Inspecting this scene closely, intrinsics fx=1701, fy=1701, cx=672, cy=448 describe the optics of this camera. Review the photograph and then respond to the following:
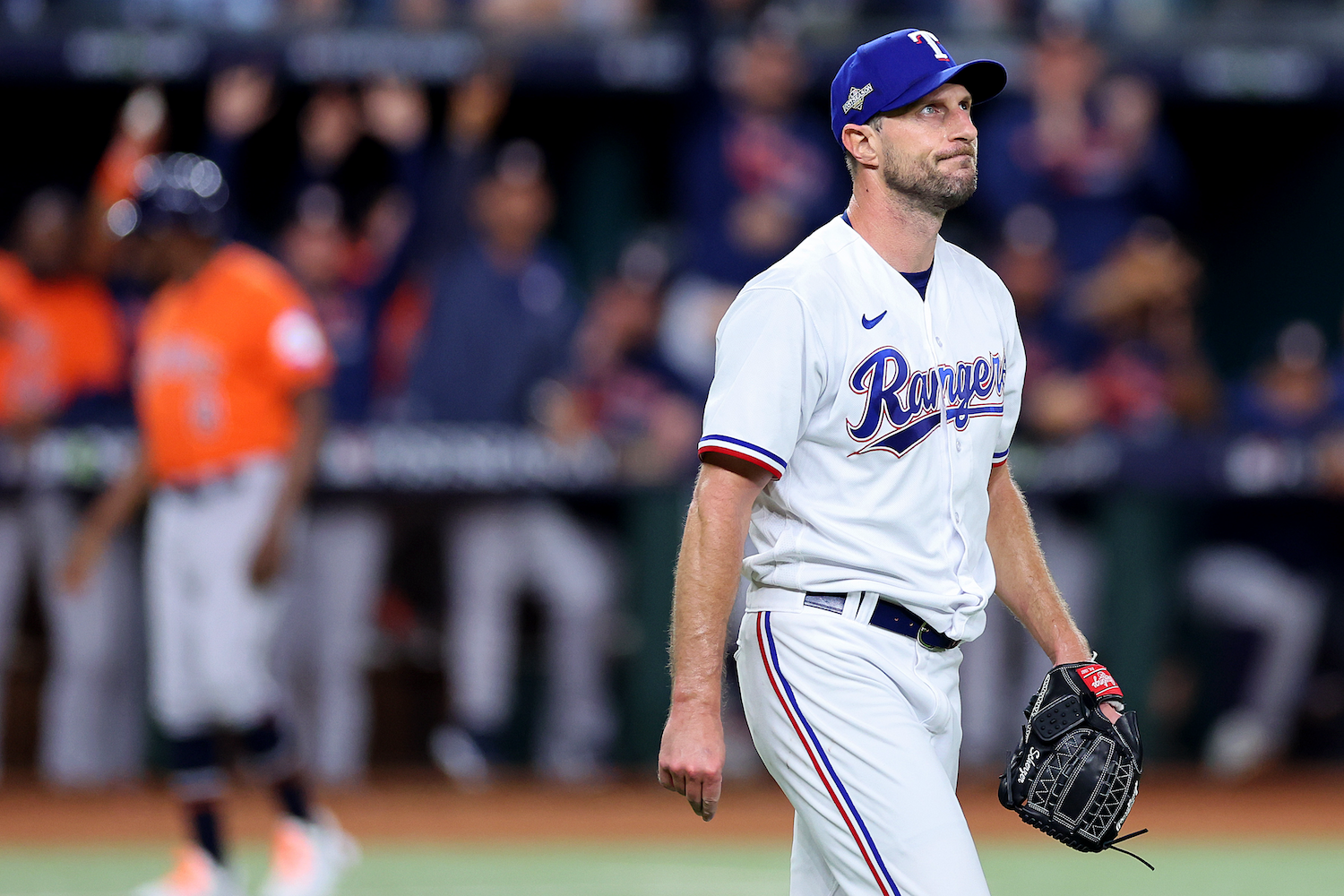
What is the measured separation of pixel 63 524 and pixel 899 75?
5.86 metres

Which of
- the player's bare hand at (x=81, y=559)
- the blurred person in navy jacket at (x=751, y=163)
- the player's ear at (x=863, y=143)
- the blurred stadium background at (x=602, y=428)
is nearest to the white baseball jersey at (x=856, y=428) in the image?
the player's ear at (x=863, y=143)

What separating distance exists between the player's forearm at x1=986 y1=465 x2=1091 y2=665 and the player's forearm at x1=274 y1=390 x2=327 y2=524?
276cm

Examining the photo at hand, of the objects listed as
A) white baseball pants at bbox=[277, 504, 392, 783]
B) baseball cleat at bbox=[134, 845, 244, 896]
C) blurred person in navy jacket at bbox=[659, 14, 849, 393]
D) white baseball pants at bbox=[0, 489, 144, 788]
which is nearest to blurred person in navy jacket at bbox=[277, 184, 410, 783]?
white baseball pants at bbox=[277, 504, 392, 783]

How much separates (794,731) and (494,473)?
5.02 meters

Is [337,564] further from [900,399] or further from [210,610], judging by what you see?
[900,399]

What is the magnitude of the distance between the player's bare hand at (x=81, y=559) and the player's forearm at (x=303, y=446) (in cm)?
127

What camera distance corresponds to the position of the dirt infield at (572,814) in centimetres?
660

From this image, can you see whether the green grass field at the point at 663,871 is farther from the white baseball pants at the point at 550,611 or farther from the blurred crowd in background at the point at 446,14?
the blurred crowd in background at the point at 446,14

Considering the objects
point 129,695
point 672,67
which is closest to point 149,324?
point 129,695

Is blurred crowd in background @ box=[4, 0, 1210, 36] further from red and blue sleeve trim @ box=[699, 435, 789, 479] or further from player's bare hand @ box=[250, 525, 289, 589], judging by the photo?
red and blue sleeve trim @ box=[699, 435, 789, 479]

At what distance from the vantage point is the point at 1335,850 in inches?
251

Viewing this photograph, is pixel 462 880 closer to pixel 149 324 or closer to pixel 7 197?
pixel 149 324

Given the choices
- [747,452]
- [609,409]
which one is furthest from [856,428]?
[609,409]

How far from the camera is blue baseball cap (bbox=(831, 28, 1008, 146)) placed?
2.86 metres
